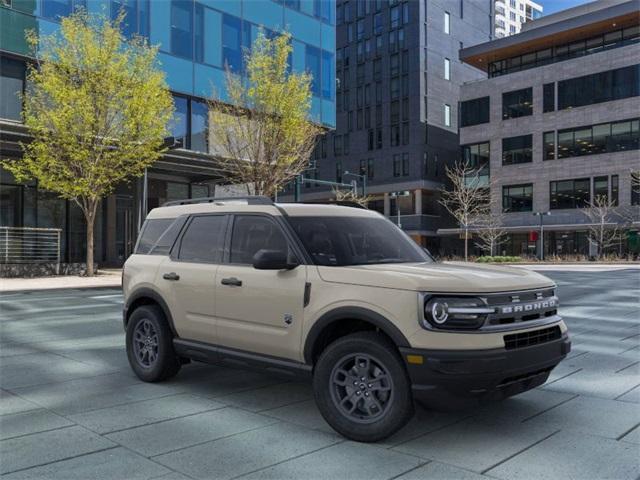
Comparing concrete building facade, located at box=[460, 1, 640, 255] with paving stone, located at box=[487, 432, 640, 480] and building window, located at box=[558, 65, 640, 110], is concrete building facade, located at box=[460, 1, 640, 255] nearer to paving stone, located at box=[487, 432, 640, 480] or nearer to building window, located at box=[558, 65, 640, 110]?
building window, located at box=[558, 65, 640, 110]

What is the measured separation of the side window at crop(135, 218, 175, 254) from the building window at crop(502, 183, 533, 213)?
2280 inches

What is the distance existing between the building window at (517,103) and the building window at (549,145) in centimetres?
316

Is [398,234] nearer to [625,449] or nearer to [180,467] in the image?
[625,449]

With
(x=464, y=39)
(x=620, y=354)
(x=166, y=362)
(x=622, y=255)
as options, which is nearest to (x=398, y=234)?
(x=166, y=362)

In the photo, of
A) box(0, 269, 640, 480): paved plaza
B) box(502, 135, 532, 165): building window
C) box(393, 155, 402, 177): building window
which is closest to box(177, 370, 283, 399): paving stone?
box(0, 269, 640, 480): paved plaza

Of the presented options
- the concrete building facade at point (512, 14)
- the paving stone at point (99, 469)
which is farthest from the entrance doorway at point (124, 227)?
the concrete building facade at point (512, 14)

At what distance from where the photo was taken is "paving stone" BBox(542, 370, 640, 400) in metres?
6.01

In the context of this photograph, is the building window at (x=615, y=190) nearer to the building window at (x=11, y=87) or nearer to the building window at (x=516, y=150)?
the building window at (x=516, y=150)

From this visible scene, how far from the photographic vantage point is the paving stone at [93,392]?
5.48 m

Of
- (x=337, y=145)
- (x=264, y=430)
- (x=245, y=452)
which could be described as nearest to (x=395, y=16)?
(x=337, y=145)

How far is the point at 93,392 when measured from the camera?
19.4ft

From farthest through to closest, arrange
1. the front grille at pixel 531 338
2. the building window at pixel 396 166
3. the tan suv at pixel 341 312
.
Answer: the building window at pixel 396 166 → the front grille at pixel 531 338 → the tan suv at pixel 341 312

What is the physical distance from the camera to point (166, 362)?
612 cm

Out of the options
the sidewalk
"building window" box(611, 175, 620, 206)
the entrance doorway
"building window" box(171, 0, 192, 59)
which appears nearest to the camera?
the sidewalk
